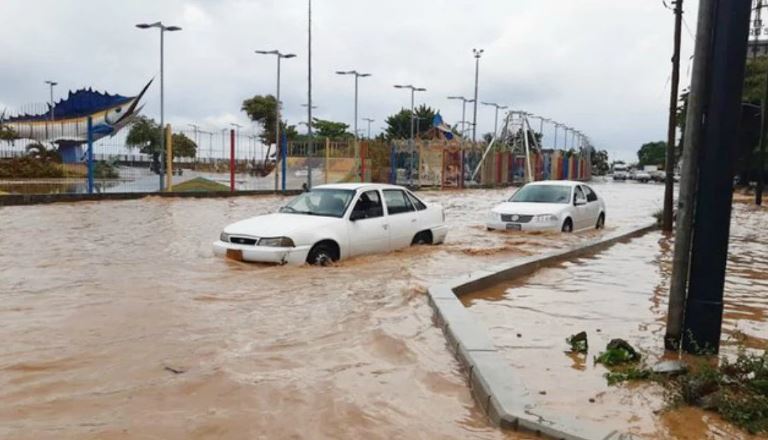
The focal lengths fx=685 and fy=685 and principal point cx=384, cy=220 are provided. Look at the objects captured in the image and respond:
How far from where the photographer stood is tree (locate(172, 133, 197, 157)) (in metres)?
30.2

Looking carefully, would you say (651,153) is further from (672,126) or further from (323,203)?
(323,203)

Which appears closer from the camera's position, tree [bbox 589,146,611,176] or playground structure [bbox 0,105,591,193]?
playground structure [bbox 0,105,591,193]

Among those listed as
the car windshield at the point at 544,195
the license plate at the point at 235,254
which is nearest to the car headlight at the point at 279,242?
the license plate at the point at 235,254

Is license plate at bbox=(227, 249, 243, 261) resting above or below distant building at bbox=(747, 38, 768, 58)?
below

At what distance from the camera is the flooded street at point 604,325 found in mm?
4422

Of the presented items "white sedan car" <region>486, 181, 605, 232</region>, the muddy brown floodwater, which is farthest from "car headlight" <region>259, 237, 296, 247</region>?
"white sedan car" <region>486, 181, 605, 232</region>

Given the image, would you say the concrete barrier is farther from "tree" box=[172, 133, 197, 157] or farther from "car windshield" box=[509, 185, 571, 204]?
"tree" box=[172, 133, 197, 157]

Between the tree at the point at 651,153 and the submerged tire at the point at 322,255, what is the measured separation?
5377 inches

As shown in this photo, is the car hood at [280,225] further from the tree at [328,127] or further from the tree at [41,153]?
the tree at [328,127]

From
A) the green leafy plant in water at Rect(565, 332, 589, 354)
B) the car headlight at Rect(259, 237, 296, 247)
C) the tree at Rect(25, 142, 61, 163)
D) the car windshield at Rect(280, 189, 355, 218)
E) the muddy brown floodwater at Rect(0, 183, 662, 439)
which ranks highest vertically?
the tree at Rect(25, 142, 61, 163)

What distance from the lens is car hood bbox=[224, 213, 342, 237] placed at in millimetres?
10125

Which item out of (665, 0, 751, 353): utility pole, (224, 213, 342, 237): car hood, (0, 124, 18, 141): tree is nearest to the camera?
(665, 0, 751, 353): utility pole

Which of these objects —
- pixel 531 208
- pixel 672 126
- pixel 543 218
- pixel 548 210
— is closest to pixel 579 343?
pixel 543 218

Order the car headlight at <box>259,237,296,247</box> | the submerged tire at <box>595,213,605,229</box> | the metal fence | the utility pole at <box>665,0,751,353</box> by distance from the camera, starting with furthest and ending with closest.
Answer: the metal fence < the submerged tire at <box>595,213,605,229</box> < the car headlight at <box>259,237,296,247</box> < the utility pole at <box>665,0,751,353</box>
